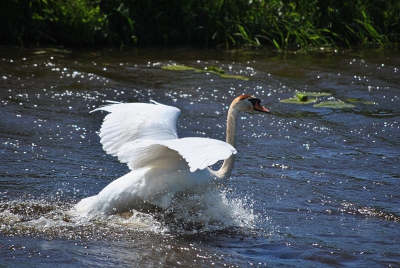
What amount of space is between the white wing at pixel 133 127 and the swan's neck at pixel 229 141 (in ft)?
1.55

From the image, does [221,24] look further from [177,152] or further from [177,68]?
[177,152]

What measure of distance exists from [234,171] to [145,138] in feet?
4.44

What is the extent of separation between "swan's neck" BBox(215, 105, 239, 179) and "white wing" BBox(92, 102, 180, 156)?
473 millimetres

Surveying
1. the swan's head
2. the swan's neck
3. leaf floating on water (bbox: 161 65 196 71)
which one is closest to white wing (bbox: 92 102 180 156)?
the swan's neck

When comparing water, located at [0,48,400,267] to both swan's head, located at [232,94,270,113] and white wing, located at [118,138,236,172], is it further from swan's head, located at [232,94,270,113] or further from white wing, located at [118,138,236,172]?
swan's head, located at [232,94,270,113]

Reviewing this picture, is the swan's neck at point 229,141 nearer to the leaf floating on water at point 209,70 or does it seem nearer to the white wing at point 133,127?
the white wing at point 133,127

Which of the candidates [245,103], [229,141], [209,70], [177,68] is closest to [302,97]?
[209,70]

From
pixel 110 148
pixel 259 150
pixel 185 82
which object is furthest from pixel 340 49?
pixel 110 148

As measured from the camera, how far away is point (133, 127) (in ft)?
21.3

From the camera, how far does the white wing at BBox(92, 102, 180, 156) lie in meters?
6.41

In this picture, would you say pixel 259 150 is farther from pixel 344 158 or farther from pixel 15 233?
pixel 15 233

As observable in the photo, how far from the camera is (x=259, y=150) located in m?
8.09

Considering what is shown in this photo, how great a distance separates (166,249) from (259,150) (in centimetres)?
290

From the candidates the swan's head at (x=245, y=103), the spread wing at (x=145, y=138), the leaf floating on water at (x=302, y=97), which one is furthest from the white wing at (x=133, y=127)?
the leaf floating on water at (x=302, y=97)
